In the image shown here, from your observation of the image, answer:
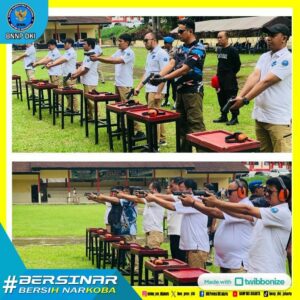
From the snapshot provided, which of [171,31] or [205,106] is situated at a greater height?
[171,31]

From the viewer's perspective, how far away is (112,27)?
802 cm

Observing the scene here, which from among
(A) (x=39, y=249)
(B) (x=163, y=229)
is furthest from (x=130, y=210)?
(A) (x=39, y=249)

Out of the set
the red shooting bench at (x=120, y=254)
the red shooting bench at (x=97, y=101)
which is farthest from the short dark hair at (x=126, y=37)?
the red shooting bench at (x=120, y=254)

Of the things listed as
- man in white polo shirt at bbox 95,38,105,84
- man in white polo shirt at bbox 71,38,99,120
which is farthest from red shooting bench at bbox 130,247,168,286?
man in white polo shirt at bbox 95,38,105,84

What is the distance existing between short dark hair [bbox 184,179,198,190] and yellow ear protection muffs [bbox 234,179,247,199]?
327 mm

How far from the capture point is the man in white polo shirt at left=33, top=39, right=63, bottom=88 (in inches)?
317

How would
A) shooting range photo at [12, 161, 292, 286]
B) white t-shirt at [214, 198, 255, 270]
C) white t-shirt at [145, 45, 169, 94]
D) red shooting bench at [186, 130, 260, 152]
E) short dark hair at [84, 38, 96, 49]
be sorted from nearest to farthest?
1. red shooting bench at [186, 130, 260, 152]
2. shooting range photo at [12, 161, 292, 286]
3. white t-shirt at [214, 198, 255, 270]
4. short dark hair at [84, 38, 96, 49]
5. white t-shirt at [145, 45, 169, 94]

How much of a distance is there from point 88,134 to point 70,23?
1.03 m

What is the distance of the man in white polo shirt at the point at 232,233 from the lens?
7859 mm

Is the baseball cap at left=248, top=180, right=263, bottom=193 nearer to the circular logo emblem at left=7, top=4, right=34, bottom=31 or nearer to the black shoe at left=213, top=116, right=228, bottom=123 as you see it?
the black shoe at left=213, top=116, right=228, bottom=123

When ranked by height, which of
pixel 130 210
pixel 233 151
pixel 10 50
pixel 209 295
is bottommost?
pixel 209 295

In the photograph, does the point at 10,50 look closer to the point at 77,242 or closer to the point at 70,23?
the point at 70,23

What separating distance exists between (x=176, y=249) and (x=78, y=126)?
1.37m

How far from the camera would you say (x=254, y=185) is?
7902 millimetres
